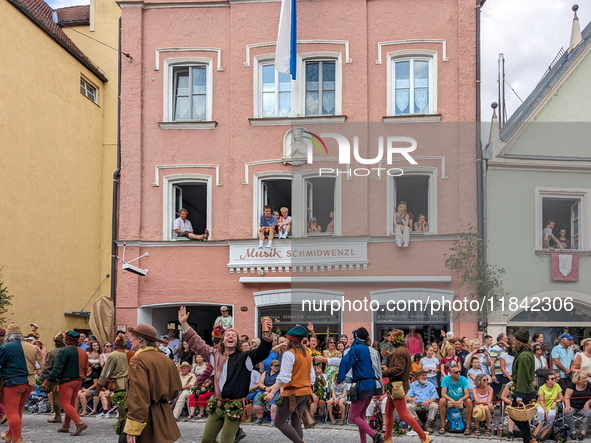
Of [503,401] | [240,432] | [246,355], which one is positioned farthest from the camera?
[503,401]

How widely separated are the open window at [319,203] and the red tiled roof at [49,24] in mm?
9490

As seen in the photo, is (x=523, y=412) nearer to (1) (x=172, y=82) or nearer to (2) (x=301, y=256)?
(2) (x=301, y=256)

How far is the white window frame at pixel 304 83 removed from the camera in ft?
65.2

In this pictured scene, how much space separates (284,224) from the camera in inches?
768

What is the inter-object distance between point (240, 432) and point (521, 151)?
10.7 metres

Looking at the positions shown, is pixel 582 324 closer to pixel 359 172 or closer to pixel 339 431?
pixel 359 172

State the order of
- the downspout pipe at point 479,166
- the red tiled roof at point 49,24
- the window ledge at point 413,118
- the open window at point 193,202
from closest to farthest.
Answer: the downspout pipe at point 479,166, the window ledge at point 413,118, the open window at point 193,202, the red tiled roof at point 49,24

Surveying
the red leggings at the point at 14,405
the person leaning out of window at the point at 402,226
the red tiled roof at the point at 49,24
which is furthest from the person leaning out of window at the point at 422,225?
the red tiled roof at the point at 49,24

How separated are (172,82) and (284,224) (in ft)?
16.9

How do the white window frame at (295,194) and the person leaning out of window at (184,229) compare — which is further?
the person leaning out of window at (184,229)

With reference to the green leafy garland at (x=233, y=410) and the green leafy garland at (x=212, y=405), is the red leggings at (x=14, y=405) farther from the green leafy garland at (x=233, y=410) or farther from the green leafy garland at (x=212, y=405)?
the green leafy garland at (x=233, y=410)

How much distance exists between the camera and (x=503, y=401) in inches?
542

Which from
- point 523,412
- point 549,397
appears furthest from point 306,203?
point 523,412

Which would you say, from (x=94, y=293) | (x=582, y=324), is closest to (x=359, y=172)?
(x=582, y=324)
